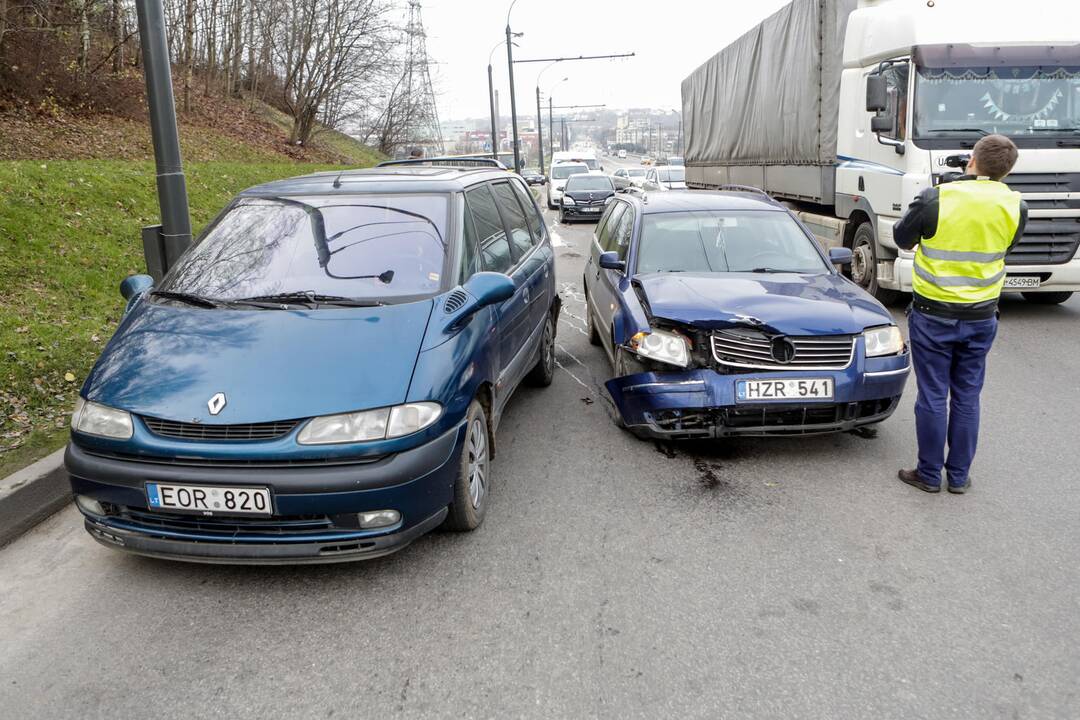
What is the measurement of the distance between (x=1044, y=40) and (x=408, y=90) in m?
31.3

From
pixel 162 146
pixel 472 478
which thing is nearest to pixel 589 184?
pixel 162 146

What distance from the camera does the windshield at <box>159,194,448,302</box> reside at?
4.02m

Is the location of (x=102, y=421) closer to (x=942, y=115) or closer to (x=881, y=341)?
(x=881, y=341)

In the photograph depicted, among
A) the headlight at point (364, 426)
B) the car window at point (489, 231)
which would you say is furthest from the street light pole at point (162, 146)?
the headlight at point (364, 426)

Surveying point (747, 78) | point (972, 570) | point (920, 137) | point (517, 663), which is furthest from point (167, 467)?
point (747, 78)

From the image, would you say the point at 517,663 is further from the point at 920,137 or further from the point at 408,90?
the point at 408,90

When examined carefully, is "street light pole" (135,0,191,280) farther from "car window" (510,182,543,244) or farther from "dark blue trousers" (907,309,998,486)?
"dark blue trousers" (907,309,998,486)

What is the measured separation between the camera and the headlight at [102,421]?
10.7 ft

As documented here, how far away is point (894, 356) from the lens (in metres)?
4.68

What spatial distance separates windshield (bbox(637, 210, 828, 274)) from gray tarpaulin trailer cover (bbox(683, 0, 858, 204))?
482 centimetres

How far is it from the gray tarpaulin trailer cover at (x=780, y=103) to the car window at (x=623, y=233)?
14.9 ft

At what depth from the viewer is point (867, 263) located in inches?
377

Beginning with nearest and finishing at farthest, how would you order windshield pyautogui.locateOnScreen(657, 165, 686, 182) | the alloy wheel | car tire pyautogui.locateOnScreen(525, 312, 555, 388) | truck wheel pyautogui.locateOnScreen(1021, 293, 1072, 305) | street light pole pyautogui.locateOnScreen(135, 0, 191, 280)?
the alloy wheel, street light pole pyautogui.locateOnScreen(135, 0, 191, 280), car tire pyautogui.locateOnScreen(525, 312, 555, 388), truck wheel pyautogui.locateOnScreen(1021, 293, 1072, 305), windshield pyautogui.locateOnScreen(657, 165, 686, 182)

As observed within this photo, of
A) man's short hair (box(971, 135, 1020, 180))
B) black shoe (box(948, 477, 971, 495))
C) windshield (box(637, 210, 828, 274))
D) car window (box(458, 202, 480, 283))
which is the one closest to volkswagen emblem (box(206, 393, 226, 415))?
car window (box(458, 202, 480, 283))
